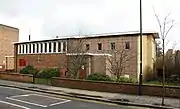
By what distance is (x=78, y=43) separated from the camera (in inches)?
1484

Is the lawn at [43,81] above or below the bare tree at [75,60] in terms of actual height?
below

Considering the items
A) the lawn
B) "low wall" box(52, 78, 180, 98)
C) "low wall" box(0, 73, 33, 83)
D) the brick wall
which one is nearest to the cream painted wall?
the brick wall

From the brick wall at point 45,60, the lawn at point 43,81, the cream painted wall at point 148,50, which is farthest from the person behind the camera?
the brick wall at point 45,60

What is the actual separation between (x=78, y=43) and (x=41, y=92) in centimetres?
1641

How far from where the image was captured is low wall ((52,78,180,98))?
59.0 ft

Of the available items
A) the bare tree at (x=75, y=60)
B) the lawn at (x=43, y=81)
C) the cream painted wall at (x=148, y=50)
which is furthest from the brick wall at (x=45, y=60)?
the cream painted wall at (x=148, y=50)

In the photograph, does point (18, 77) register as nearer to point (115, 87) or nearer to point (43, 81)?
point (43, 81)

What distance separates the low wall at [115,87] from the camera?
1798cm

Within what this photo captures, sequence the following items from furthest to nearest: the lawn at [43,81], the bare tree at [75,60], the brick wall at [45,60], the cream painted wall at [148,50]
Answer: the brick wall at [45,60] < the cream painted wall at [148,50] < the bare tree at [75,60] < the lawn at [43,81]

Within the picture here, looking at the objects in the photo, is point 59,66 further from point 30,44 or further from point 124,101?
point 124,101

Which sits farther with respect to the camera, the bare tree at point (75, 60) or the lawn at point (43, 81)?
the bare tree at point (75, 60)

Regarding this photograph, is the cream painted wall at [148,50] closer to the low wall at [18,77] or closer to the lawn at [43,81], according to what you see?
the lawn at [43,81]

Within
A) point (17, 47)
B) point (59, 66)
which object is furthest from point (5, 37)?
point (59, 66)

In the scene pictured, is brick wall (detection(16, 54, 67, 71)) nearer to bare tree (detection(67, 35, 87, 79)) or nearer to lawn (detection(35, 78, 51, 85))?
bare tree (detection(67, 35, 87, 79))
